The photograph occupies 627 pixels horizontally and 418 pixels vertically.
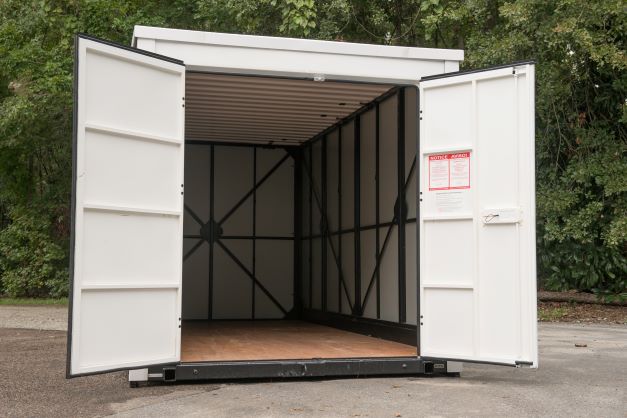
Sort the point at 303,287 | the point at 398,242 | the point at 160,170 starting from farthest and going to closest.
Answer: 1. the point at 303,287
2. the point at 398,242
3. the point at 160,170

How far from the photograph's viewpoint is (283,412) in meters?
5.86

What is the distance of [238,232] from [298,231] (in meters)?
1.12

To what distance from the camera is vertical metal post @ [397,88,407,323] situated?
9492mm

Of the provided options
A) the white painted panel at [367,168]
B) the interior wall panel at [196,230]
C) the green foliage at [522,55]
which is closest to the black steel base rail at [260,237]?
the interior wall panel at [196,230]

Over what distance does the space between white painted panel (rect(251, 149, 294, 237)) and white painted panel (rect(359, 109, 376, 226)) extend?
3.94 metres

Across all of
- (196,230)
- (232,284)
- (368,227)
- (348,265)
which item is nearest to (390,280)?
(368,227)

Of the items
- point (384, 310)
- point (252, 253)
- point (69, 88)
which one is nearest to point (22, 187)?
point (69, 88)

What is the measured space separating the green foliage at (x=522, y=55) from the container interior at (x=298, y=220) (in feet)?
8.70

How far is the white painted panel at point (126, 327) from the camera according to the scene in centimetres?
623

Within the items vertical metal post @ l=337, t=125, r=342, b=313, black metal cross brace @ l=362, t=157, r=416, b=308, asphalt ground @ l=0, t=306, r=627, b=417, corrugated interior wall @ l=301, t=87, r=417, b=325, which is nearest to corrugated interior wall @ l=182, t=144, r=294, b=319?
corrugated interior wall @ l=301, t=87, r=417, b=325

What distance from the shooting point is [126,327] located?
21.4 feet

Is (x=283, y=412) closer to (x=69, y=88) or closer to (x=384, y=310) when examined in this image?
(x=384, y=310)

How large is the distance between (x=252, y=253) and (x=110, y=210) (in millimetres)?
8700

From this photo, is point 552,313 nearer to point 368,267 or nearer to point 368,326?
point 368,267
